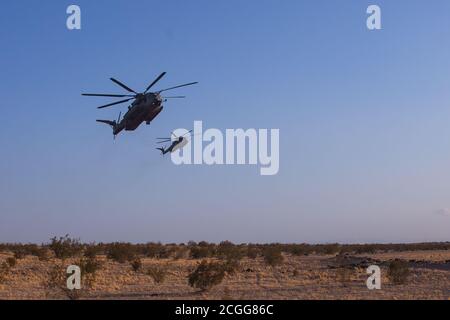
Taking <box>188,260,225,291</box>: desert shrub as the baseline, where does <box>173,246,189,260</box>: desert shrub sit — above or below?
below

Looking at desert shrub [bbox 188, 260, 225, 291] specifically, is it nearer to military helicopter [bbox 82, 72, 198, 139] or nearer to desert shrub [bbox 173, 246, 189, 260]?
military helicopter [bbox 82, 72, 198, 139]

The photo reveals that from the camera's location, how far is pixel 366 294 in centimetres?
2755

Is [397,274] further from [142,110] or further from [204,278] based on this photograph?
[142,110]

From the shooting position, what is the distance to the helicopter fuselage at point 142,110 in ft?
138

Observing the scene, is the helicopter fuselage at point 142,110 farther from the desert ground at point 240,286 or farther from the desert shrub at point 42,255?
the desert shrub at point 42,255

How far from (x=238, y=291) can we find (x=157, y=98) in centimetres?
1688

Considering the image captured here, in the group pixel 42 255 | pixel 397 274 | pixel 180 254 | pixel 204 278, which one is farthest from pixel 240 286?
pixel 180 254

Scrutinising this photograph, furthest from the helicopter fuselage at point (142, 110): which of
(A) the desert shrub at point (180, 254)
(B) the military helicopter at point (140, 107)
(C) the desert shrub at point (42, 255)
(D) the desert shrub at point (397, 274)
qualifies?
(A) the desert shrub at point (180, 254)

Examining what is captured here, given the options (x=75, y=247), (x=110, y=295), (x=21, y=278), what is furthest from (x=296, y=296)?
(x=75, y=247)

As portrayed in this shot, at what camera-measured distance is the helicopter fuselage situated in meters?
42.0

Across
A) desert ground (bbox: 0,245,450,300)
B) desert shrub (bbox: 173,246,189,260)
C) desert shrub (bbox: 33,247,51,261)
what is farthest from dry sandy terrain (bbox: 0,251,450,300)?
desert shrub (bbox: 173,246,189,260)
